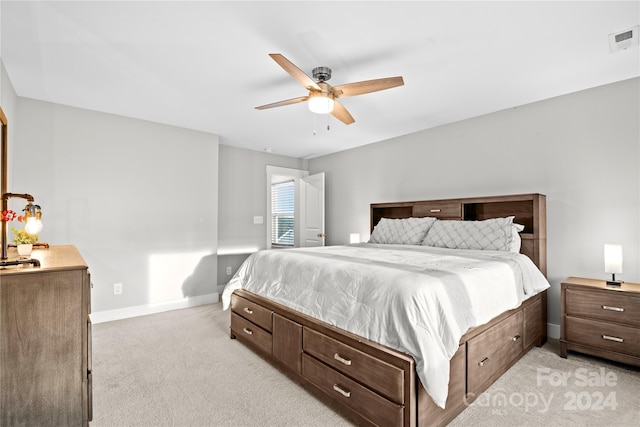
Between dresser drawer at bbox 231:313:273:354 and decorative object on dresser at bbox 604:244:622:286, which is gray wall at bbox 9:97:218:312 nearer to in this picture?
dresser drawer at bbox 231:313:273:354

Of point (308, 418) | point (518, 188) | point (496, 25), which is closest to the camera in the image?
point (308, 418)

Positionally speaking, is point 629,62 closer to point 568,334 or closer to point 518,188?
point 518,188

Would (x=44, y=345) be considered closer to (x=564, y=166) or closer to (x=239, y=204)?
(x=239, y=204)

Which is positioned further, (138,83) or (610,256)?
(138,83)

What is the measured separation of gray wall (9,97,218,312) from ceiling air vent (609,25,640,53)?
14.1 ft

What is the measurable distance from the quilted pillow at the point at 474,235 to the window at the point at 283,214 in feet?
12.2

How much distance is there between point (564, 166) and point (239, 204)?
434 cm

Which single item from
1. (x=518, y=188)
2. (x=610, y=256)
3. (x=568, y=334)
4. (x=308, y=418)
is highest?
(x=518, y=188)

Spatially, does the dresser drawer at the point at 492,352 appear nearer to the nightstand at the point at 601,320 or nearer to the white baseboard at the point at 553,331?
the nightstand at the point at 601,320

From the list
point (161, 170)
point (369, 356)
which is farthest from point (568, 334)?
point (161, 170)

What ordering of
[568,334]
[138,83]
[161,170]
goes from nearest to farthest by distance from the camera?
[568,334] → [138,83] → [161,170]

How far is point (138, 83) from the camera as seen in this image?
2838 millimetres

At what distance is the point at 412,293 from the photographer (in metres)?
1.64

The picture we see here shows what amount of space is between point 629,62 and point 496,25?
4.58 ft
